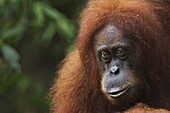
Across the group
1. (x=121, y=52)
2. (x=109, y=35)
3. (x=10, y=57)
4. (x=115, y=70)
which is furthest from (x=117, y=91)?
(x=10, y=57)

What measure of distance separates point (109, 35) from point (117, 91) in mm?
Result: 432

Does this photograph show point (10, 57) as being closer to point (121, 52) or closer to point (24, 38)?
point (24, 38)

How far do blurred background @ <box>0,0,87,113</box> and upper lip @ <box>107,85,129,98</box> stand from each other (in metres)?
1.70

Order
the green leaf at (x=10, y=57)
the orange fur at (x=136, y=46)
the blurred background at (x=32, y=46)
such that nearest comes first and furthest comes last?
the orange fur at (x=136, y=46) → the green leaf at (x=10, y=57) → the blurred background at (x=32, y=46)

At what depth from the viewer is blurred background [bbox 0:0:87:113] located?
8070 millimetres

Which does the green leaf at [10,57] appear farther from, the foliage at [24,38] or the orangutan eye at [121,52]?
the orangutan eye at [121,52]

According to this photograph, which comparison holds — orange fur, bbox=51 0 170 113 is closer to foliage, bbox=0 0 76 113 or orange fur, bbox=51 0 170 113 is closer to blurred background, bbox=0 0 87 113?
blurred background, bbox=0 0 87 113

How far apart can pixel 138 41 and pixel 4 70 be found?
2689mm

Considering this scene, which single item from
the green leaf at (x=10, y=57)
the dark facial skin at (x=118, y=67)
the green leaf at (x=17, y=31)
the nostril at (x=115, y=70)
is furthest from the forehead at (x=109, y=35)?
the green leaf at (x=17, y=31)

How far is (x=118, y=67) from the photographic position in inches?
248

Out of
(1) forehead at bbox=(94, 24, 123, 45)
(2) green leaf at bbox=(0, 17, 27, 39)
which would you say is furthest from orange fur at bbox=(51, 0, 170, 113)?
(2) green leaf at bbox=(0, 17, 27, 39)

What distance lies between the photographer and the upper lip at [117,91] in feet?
20.5

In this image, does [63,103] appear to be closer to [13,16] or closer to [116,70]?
[116,70]

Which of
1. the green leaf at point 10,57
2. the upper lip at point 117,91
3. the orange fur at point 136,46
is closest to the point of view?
the upper lip at point 117,91
